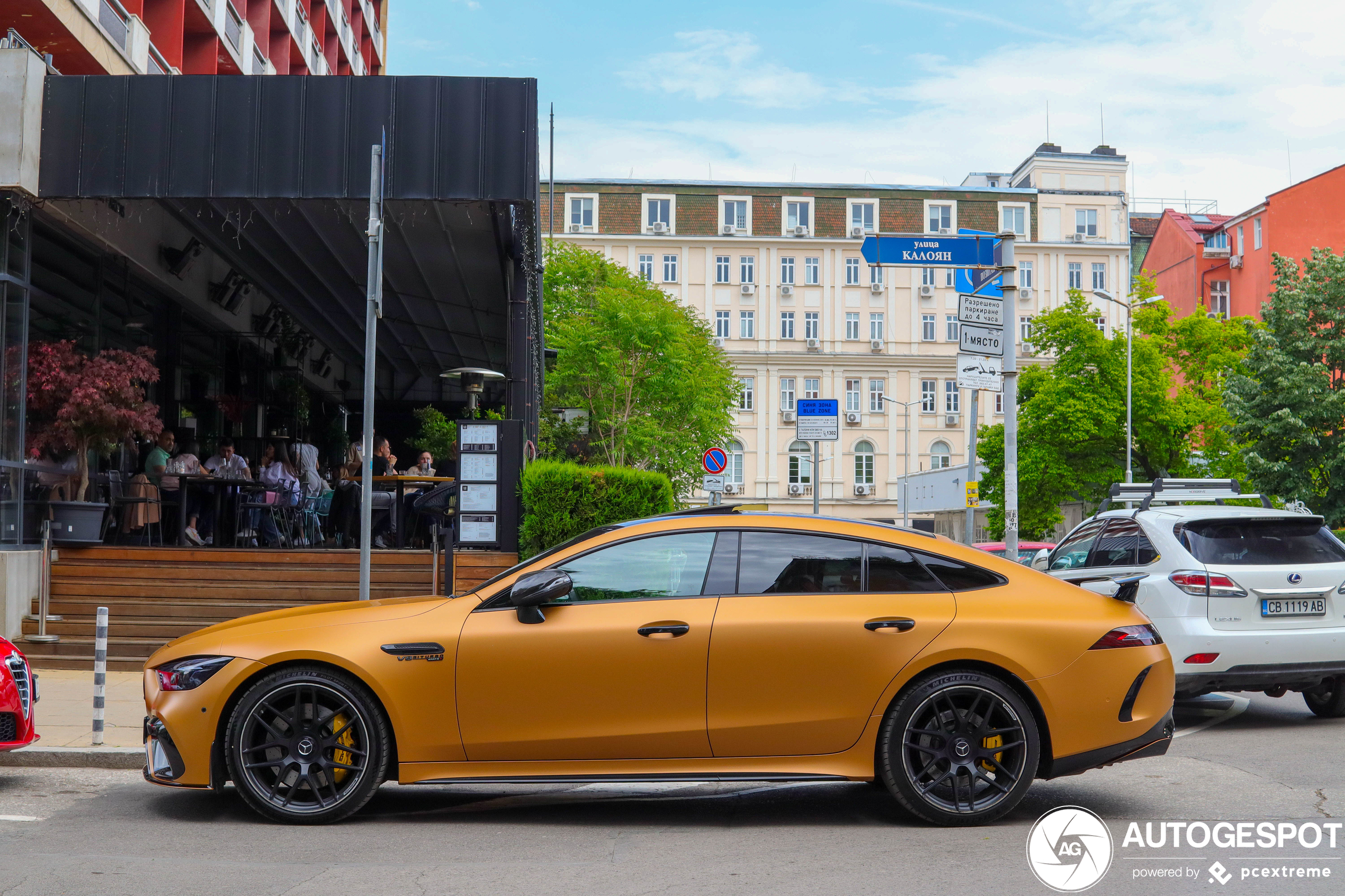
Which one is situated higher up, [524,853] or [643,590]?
[643,590]

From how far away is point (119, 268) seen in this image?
1708cm

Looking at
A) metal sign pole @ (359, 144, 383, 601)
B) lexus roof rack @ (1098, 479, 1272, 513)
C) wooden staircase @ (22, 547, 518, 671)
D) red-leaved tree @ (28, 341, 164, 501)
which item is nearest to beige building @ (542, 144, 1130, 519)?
wooden staircase @ (22, 547, 518, 671)

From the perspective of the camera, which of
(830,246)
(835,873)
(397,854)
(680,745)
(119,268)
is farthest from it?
(830,246)

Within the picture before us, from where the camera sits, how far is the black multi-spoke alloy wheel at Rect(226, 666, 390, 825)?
575 centimetres

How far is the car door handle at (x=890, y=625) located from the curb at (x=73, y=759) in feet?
15.9

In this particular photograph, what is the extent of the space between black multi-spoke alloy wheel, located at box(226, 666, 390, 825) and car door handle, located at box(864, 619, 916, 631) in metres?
2.40

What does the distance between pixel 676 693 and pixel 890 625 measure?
109 cm

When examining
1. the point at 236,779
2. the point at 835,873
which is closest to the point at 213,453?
the point at 236,779

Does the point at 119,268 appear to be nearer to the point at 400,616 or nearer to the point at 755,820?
the point at 400,616

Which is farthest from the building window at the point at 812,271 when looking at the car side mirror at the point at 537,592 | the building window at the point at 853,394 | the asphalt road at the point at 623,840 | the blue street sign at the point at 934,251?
the car side mirror at the point at 537,592

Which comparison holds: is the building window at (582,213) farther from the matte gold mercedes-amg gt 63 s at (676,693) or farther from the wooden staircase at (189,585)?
the matte gold mercedes-amg gt 63 s at (676,693)

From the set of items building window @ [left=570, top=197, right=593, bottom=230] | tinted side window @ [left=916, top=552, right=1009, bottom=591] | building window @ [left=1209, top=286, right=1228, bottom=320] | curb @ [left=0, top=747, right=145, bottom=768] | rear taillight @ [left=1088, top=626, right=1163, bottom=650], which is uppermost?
building window @ [left=570, top=197, right=593, bottom=230]

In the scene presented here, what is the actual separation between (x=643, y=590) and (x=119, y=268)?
14.1 m

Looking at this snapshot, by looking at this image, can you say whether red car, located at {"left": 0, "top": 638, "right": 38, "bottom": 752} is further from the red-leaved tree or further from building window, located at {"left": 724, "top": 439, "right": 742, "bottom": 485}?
building window, located at {"left": 724, "top": 439, "right": 742, "bottom": 485}
